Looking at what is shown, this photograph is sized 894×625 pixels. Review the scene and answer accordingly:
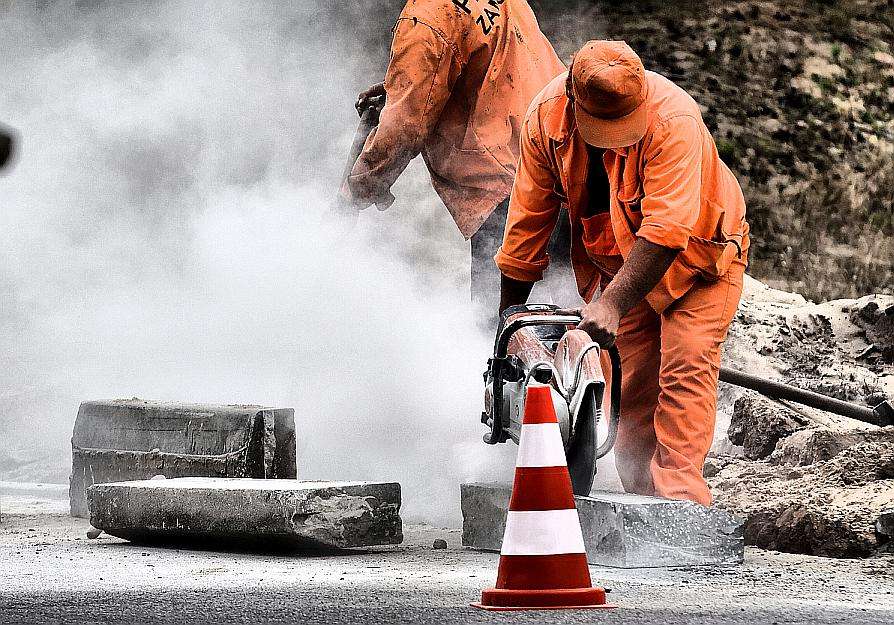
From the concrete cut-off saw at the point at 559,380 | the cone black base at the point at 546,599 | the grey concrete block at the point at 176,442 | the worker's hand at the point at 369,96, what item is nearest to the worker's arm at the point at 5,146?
the cone black base at the point at 546,599

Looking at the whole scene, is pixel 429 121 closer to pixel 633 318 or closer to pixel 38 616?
pixel 633 318

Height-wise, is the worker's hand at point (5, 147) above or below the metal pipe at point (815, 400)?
above

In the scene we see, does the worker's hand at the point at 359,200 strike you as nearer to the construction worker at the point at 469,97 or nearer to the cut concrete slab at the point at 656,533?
the construction worker at the point at 469,97

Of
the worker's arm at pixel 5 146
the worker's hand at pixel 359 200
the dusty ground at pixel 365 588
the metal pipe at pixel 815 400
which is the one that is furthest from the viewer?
the worker's hand at pixel 359 200

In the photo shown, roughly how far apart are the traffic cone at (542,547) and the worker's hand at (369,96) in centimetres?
361

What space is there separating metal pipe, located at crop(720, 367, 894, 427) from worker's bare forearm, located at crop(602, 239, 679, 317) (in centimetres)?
159

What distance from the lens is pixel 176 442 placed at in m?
4.75

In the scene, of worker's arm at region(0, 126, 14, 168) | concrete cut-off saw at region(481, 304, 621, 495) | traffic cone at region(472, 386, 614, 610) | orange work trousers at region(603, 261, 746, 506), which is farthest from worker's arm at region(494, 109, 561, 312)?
worker's arm at region(0, 126, 14, 168)

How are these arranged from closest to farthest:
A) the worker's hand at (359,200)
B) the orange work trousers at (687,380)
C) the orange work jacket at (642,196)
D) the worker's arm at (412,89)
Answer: the orange work jacket at (642,196), the orange work trousers at (687,380), the worker's arm at (412,89), the worker's hand at (359,200)

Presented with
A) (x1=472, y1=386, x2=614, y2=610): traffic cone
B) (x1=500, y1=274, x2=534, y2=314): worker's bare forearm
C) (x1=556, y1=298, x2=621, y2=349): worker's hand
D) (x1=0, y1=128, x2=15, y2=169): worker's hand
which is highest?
(x1=0, y1=128, x2=15, y2=169): worker's hand

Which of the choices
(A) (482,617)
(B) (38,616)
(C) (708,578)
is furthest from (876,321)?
(B) (38,616)

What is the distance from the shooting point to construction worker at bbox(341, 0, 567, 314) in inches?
216

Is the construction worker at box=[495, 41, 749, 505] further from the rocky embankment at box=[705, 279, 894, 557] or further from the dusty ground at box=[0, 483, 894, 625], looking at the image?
the dusty ground at box=[0, 483, 894, 625]

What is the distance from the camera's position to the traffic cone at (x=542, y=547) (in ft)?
8.61
